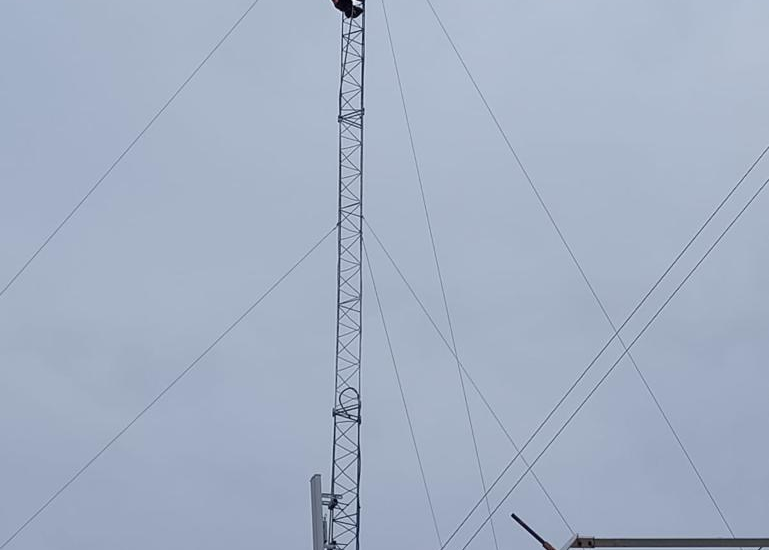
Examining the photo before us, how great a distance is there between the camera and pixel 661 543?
37.0 metres

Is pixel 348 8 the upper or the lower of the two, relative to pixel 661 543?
upper

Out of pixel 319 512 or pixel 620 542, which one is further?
pixel 319 512

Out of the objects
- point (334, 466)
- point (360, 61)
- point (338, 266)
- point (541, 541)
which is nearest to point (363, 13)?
point (360, 61)

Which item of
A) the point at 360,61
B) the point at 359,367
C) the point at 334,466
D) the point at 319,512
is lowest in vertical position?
the point at 319,512

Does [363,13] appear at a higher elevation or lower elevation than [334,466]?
higher

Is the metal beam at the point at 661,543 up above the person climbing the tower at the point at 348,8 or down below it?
below

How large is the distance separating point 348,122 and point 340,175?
240 centimetres

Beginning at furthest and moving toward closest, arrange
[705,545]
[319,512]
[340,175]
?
[340,175], [319,512], [705,545]

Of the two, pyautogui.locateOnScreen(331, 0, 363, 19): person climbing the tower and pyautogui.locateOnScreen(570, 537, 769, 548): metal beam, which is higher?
pyautogui.locateOnScreen(331, 0, 363, 19): person climbing the tower

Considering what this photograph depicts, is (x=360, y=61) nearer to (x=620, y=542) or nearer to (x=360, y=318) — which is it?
(x=360, y=318)

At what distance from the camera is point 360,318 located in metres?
57.7

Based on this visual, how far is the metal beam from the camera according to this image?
3703cm

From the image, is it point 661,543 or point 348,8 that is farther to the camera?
point 348,8

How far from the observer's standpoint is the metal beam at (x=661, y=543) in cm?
3703
